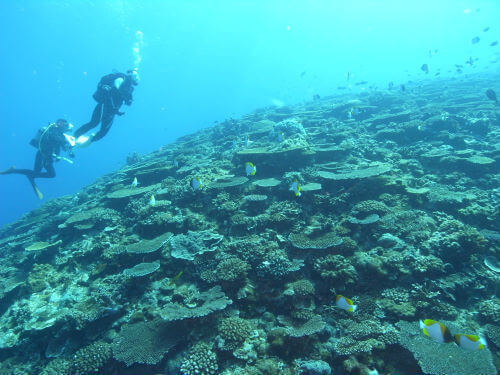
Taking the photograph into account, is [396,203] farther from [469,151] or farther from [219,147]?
[219,147]

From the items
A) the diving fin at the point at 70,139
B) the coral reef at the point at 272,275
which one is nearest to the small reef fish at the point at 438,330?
the coral reef at the point at 272,275

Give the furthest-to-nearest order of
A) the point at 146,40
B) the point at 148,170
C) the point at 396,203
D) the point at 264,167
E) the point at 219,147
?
1. the point at 146,40
2. the point at 219,147
3. the point at 148,170
4. the point at 264,167
5. the point at 396,203

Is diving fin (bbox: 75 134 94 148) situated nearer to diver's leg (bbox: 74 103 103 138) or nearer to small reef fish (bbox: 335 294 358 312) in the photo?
diver's leg (bbox: 74 103 103 138)

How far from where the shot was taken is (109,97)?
45.9 ft

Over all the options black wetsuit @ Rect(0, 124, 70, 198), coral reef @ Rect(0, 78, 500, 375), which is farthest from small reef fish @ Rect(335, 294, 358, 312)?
black wetsuit @ Rect(0, 124, 70, 198)

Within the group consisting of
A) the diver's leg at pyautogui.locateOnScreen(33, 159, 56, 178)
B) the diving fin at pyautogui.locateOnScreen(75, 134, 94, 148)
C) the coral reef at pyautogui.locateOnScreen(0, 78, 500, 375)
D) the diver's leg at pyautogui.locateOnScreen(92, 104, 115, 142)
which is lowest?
the coral reef at pyautogui.locateOnScreen(0, 78, 500, 375)

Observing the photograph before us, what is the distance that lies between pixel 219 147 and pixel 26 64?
147 m

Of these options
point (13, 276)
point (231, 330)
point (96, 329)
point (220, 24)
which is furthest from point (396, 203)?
point (220, 24)

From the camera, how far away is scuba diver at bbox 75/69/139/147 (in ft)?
45.5

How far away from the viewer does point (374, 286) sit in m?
6.27

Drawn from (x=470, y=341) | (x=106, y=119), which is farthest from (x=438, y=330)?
(x=106, y=119)

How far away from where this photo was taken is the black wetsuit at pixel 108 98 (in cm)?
1390

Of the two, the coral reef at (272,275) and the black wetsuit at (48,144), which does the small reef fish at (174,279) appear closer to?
the coral reef at (272,275)

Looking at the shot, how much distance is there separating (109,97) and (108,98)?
0.25ft
